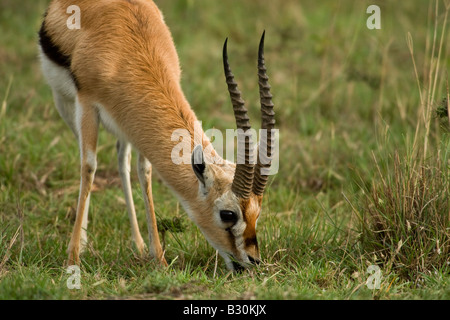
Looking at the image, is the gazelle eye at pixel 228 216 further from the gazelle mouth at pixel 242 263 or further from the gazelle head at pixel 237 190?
the gazelle mouth at pixel 242 263

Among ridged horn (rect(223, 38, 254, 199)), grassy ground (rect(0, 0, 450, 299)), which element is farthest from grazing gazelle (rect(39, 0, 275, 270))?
grassy ground (rect(0, 0, 450, 299))

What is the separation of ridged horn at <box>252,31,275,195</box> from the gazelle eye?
9.0 inches

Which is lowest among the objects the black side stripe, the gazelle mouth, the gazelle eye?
the gazelle mouth

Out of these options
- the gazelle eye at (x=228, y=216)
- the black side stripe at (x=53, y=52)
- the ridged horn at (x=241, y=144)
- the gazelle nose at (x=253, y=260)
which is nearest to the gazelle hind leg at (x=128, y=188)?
the black side stripe at (x=53, y=52)

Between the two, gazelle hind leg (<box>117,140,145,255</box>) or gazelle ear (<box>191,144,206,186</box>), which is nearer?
gazelle ear (<box>191,144,206,186</box>)

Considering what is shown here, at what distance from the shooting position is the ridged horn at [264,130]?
14.8 feet

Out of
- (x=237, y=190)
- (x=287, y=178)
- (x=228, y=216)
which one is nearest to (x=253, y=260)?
(x=228, y=216)

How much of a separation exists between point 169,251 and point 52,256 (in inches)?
38.4

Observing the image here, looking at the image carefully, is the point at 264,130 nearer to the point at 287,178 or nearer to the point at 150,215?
the point at 150,215

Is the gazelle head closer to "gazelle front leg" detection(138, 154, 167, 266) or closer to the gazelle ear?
the gazelle ear

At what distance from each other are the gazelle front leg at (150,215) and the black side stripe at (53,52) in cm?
96

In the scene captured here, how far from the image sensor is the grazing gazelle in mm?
4797
